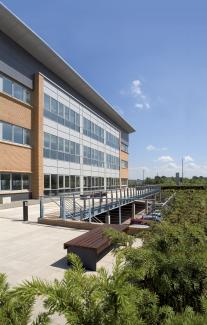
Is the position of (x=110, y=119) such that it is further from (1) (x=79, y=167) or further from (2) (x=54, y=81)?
(2) (x=54, y=81)

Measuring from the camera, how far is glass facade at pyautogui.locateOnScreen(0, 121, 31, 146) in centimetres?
2249

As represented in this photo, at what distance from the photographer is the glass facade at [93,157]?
125 ft

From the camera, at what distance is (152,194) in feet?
131

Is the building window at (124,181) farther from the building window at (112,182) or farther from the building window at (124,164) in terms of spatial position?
the building window at (112,182)

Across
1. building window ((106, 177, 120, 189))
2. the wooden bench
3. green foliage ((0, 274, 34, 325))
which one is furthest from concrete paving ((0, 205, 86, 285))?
building window ((106, 177, 120, 189))

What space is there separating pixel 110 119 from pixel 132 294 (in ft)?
163

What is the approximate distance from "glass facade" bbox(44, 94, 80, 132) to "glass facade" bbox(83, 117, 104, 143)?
8.46ft

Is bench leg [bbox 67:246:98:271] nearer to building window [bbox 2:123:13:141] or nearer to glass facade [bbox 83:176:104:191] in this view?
building window [bbox 2:123:13:141]

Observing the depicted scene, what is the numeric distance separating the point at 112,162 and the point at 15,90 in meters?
29.1

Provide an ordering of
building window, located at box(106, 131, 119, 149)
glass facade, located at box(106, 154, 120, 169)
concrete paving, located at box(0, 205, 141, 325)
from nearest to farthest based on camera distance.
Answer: concrete paving, located at box(0, 205, 141, 325) < building window, located at box(106, 131, 119, 149) < glass facade, located at box(106, 154, 120, 169)

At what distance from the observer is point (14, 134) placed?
23812 millimetres

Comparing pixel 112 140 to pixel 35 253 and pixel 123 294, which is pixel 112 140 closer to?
pixel 35 253

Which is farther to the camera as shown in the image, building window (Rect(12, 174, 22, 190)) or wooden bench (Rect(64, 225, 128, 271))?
building window (Rect(12, 174, 22, 190))

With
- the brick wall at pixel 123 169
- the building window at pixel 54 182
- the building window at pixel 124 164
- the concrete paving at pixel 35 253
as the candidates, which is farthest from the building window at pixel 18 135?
the building window at pixel 124 164
